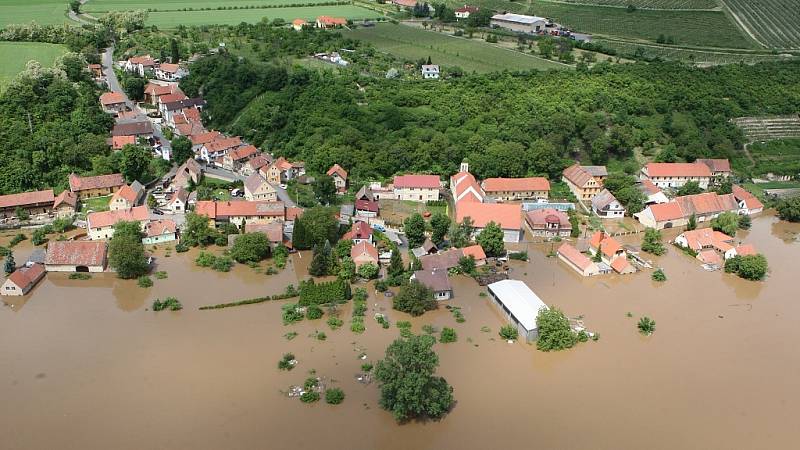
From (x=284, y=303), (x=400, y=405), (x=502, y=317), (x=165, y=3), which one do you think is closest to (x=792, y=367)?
(x=502, y=317)

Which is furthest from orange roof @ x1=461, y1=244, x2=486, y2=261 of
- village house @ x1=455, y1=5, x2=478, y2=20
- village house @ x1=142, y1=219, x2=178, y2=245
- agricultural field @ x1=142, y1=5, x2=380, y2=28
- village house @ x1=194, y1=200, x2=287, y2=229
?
village house @ x1=455, y1=5, x2=478, y2=20

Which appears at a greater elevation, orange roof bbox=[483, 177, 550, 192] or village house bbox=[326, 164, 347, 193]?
orange roof bbox=[483, 177, 550, 192]

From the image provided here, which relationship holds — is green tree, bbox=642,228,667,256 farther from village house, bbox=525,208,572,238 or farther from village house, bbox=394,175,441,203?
village house, bbox=394,175,441,203

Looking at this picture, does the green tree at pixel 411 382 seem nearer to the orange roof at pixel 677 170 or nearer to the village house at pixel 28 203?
the village house at pixel 28 203

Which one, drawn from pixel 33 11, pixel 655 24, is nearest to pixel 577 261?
pixel 655 24

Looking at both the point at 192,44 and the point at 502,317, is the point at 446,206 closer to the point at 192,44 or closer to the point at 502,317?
the point at 502,317
